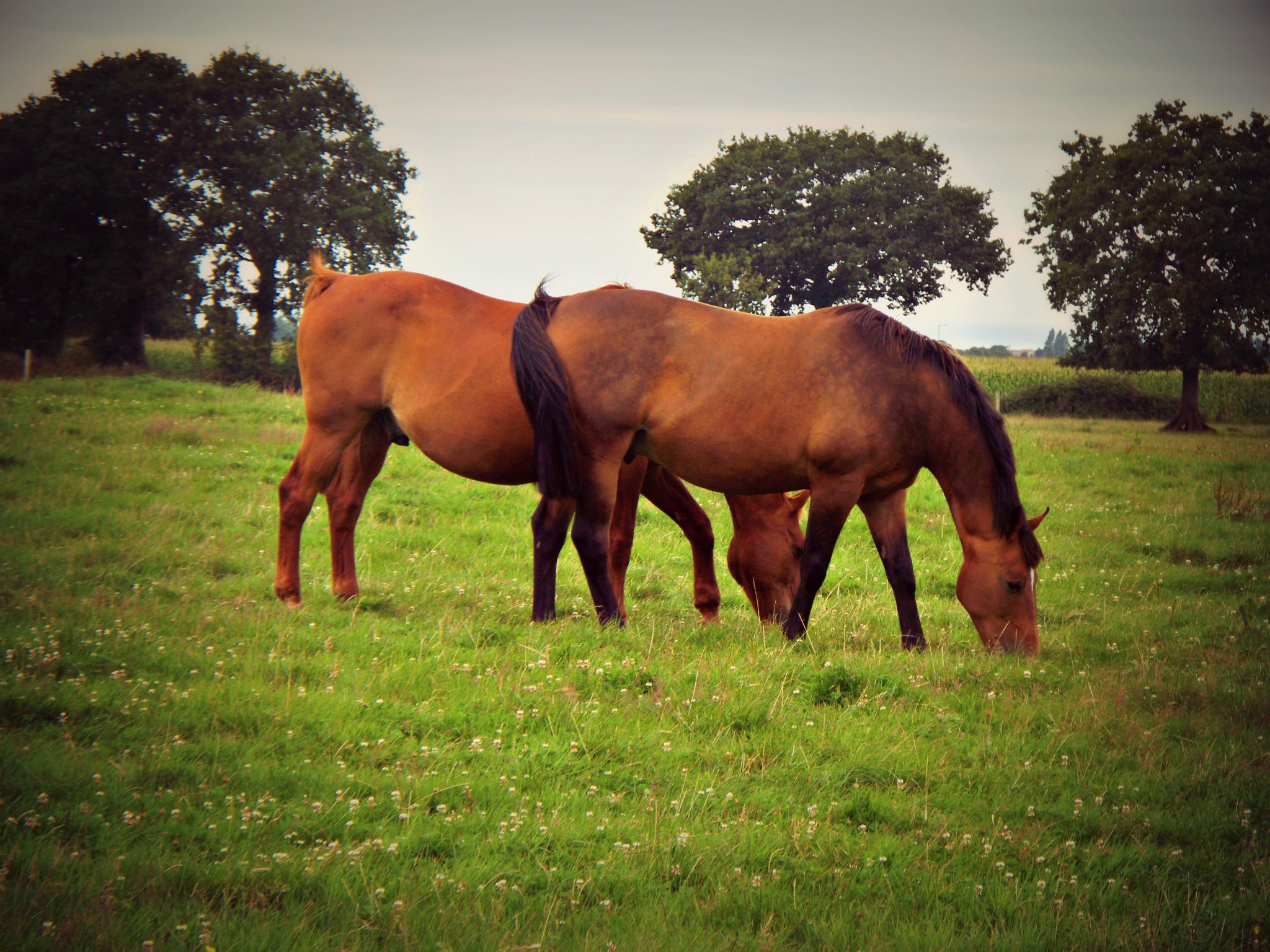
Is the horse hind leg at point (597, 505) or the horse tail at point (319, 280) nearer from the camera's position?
the horse hind leg at point (597, 505)

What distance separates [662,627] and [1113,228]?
39306mm

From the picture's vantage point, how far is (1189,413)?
117ft

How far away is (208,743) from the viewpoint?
4297mm

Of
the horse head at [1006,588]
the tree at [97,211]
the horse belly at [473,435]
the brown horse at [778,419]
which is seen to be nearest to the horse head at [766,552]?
the brown horse at [778,419]

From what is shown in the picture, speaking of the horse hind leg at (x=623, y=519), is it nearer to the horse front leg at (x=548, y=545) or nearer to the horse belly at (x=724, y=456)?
the horse belly at (x=724, y=456)

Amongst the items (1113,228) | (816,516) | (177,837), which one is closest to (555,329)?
(816,516)

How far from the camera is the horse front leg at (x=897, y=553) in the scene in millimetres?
7227

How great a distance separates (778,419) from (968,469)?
1.52 meters

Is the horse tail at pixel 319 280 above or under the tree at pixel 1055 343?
under

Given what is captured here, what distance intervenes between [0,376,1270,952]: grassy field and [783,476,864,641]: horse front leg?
22 cm

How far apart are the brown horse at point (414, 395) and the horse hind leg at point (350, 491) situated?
18 millimetres

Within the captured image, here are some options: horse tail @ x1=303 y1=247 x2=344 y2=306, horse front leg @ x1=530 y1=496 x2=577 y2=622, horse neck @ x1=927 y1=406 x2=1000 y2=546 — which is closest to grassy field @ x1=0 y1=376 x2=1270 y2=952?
horse front leg @ x1=530 y1=496 x2=577 y2=622

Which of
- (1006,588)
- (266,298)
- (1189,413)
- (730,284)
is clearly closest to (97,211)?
(266,298)

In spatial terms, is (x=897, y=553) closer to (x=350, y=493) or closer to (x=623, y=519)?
(x=623, y=519)
